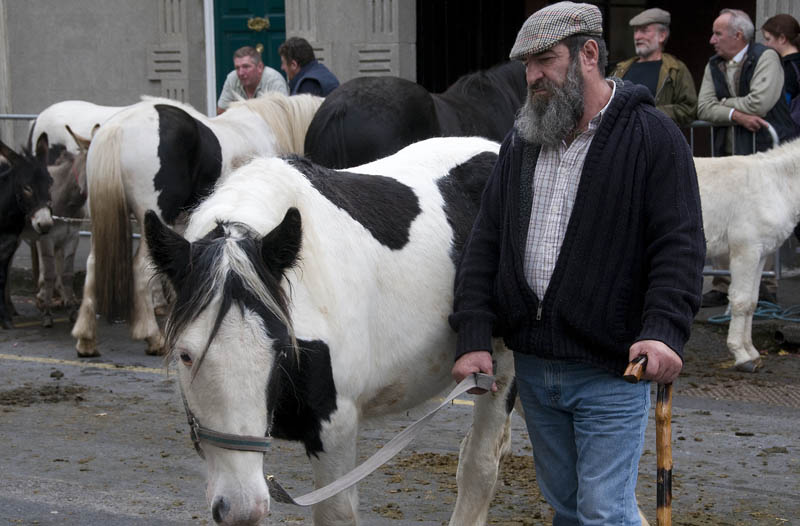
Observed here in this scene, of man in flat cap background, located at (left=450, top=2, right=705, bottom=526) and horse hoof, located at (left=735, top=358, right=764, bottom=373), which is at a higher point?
man in flat cap background, located at (left=450, top=2, right=705, bottom=526)

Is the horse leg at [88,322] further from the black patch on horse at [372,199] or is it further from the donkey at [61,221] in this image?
the black patch on horse at [372,199]

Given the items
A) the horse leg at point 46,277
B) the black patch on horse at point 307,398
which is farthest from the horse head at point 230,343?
the horse leg at point 46,277

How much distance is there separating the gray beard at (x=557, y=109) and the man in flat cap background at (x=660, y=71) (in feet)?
19.3

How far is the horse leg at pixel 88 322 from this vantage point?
335 inches

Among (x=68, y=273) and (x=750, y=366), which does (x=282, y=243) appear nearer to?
(x=750, y=366)

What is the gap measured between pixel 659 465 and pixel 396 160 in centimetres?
184

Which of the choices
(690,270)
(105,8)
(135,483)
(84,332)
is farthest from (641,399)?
(105,8)

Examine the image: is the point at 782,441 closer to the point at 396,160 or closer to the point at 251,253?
the point at 396,160

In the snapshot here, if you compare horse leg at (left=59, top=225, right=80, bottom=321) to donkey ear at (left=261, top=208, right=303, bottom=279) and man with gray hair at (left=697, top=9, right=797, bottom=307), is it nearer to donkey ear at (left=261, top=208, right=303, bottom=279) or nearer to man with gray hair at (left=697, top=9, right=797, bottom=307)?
man with gray hair at (left=697, top=9, right=797, bottom=307)

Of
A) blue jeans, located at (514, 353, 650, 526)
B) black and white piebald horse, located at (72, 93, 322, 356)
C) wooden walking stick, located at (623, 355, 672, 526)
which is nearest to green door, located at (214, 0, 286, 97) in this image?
black and white piebald horse, located at (72, 93, 322, 356)

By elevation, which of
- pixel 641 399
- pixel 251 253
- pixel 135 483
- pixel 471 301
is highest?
pixel 251 253

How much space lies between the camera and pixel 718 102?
924 cm

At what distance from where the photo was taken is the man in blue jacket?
10.4 meters

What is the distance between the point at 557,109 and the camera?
344 cm
